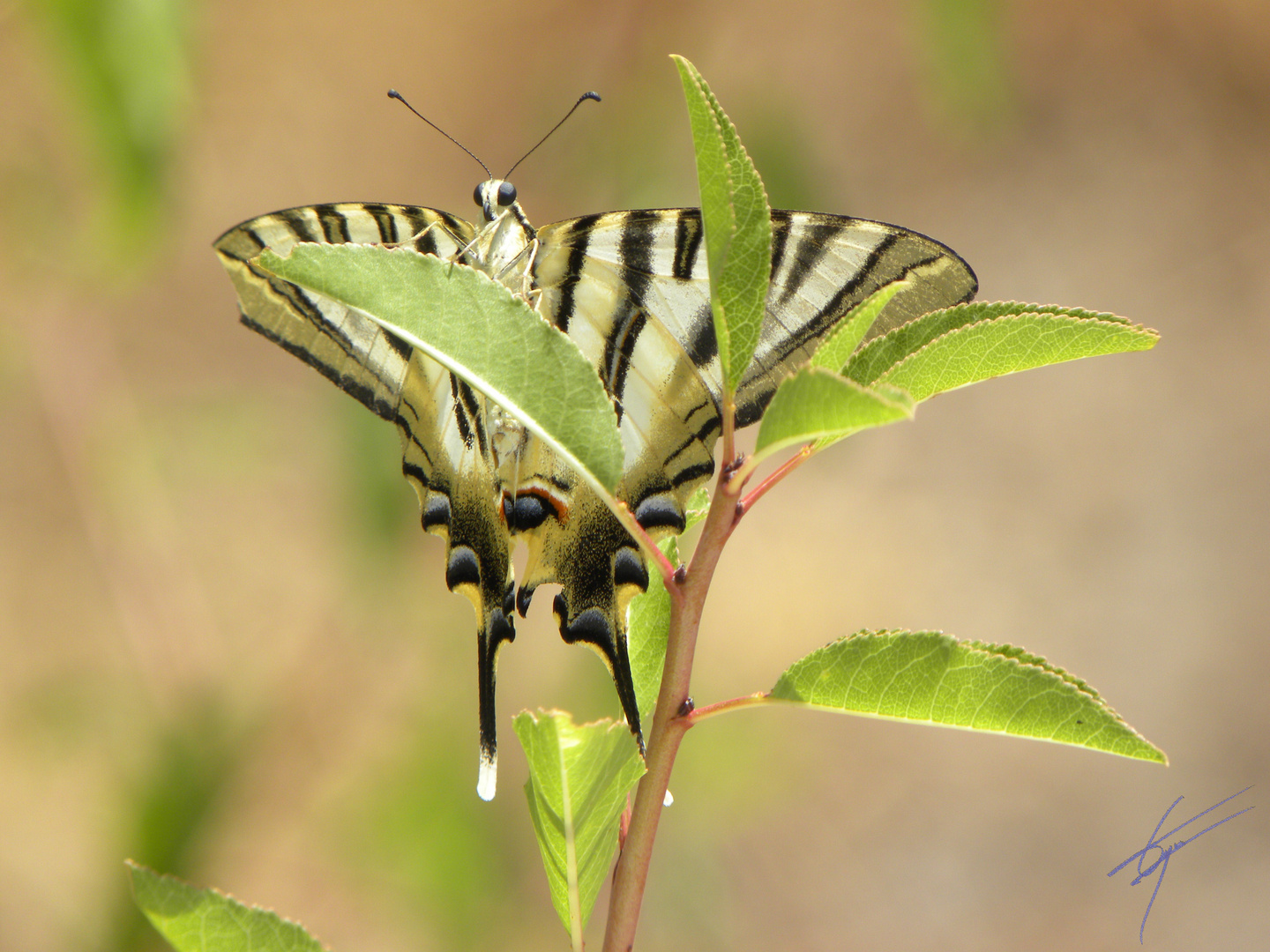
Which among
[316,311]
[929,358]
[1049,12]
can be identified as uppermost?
[1049,12]

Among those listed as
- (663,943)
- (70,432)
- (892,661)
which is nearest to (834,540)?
(663,943)

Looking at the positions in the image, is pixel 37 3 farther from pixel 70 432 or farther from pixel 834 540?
pixel 834 540

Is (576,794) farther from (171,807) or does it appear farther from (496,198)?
(171,807)

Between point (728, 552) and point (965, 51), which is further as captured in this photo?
point (728, 552)

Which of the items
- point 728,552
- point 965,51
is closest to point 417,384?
point 965,51

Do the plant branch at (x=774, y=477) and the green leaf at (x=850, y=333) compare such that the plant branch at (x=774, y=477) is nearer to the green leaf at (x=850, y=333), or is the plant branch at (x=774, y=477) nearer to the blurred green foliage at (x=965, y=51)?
the green leaf at (x=850, y=333)

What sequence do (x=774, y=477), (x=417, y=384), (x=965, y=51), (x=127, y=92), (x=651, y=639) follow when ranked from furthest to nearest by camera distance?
(x=965, y=51)
(x=127, y=92)
(x=417, y=384)
(x=651, y=639)
(x=774, y=477)

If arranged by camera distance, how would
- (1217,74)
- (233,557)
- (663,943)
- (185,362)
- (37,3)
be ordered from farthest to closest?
(1217,74) → (185,362) → (233,557) → (663,943) → (37,3)

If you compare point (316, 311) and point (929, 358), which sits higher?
point (316, 311)
